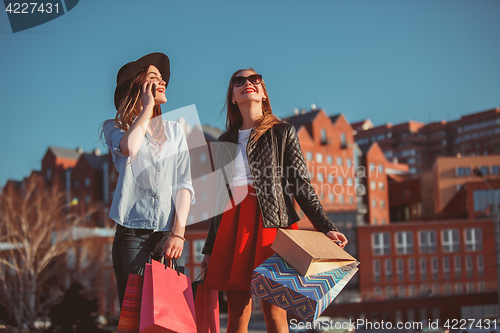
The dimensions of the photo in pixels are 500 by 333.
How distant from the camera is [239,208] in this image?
10.6 feet

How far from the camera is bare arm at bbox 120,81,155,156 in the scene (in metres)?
2.74

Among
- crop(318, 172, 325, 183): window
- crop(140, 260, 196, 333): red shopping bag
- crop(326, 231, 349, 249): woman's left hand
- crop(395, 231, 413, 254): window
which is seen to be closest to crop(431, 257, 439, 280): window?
crop(395, 231, 413, 254): window

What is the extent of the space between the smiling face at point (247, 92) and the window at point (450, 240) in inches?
1946

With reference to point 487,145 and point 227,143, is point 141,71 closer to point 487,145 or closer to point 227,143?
point 227,143

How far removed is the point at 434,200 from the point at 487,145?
143ft

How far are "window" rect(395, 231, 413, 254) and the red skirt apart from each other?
4798 cm

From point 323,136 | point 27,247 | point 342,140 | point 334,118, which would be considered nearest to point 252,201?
point 27,247

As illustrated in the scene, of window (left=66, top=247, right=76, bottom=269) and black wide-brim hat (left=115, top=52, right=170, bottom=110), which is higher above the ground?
black wide-brim hat (left=115, top=52, right=170, bottom=110)

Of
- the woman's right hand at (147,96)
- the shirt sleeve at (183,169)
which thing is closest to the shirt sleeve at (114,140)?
the woman's right hand at (147,96)

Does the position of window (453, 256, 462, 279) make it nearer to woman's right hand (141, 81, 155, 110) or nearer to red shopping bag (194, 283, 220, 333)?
red shopping bag (194, 283, 220, 333)

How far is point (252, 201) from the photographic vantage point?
3.20 m

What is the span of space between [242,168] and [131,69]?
96cm

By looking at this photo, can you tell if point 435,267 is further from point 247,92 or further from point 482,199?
point 247,92

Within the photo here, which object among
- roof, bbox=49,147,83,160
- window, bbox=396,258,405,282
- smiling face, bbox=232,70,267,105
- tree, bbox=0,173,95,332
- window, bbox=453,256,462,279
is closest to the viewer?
smiling face, bbox=232,70,267,105
